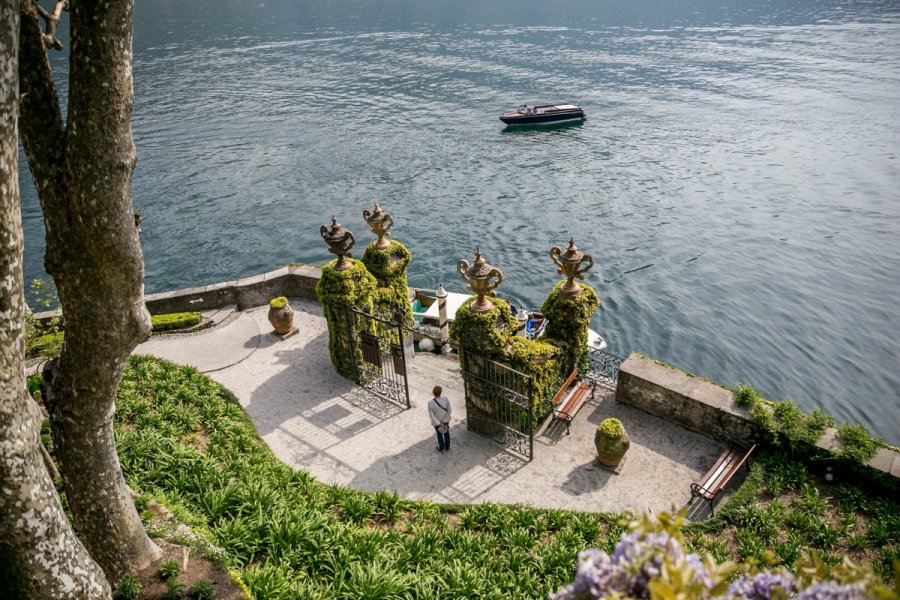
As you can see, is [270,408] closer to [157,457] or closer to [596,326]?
[157,457]

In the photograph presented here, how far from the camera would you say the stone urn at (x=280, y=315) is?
1748 cm

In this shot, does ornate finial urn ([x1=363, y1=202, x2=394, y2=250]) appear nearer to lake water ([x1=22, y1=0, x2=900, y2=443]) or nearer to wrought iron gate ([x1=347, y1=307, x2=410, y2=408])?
wrought iron gate ([x1=347, y1=307, x2=410, y2=408])

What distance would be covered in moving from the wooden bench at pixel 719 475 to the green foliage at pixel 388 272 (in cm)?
855

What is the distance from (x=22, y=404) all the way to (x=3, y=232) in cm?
155

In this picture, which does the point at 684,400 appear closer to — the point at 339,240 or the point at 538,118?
the point at 339,240

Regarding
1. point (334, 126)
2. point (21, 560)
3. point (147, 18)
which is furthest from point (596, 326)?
point (147, 18)

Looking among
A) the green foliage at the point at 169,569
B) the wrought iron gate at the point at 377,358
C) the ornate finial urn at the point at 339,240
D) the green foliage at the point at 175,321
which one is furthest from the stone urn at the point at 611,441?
the green foliage at the point at 175,321

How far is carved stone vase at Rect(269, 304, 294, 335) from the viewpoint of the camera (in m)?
17.5

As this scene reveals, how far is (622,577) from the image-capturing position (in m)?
3.35

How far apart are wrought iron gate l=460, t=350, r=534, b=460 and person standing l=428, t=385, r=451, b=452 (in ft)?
2.98

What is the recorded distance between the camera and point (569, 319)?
567 inches

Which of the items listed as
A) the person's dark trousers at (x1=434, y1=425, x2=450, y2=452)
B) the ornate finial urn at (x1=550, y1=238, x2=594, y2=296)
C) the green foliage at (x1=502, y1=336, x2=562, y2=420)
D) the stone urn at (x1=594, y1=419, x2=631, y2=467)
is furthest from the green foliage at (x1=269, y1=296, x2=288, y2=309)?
the stone urn at (x1=594, y1=419, x2=631, y2=467)

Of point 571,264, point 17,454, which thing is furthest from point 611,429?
point 17,454

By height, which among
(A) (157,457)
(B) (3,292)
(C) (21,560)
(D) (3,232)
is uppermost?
(D) (3,232)
